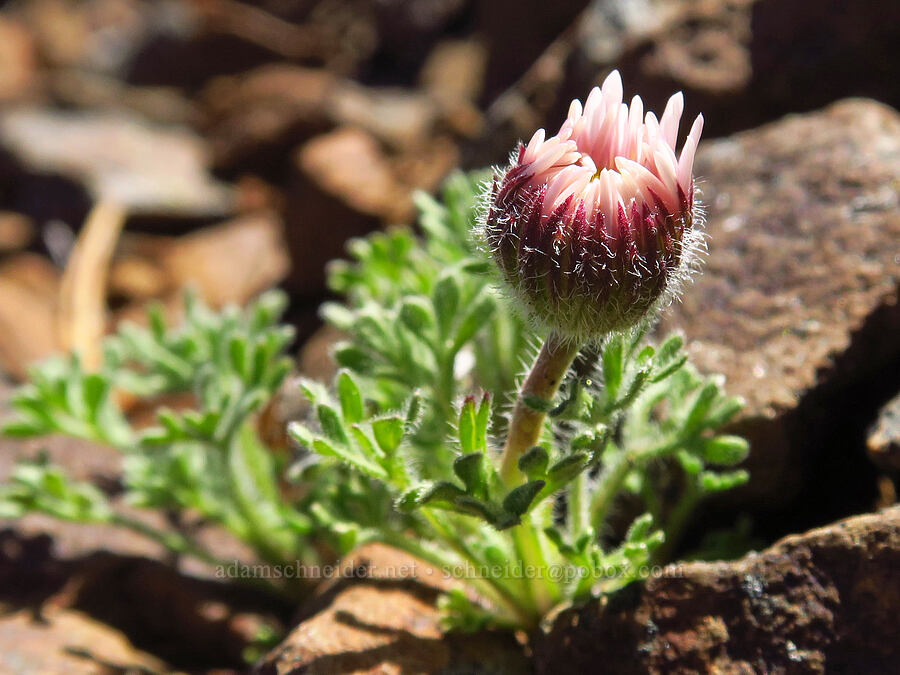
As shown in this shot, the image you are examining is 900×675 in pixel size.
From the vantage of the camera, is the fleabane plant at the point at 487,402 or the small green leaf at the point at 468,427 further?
the small green leaf at the point at 468,427

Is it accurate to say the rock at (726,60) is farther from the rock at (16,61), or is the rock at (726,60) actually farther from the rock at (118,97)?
the rock at (16,61)

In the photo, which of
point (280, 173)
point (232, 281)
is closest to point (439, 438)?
point (232, 281)

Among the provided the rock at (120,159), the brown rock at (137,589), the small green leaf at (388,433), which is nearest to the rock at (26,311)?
the rock at (120,159)

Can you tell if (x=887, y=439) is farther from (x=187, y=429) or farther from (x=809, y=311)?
(x=187, y=429)

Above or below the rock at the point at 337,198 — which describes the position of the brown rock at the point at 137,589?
below

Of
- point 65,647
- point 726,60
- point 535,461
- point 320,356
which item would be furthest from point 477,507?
point 726,60

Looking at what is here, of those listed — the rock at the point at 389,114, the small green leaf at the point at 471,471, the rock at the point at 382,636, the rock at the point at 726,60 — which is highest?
the rock at the point at 389,114

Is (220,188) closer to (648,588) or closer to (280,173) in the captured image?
(280,173)
